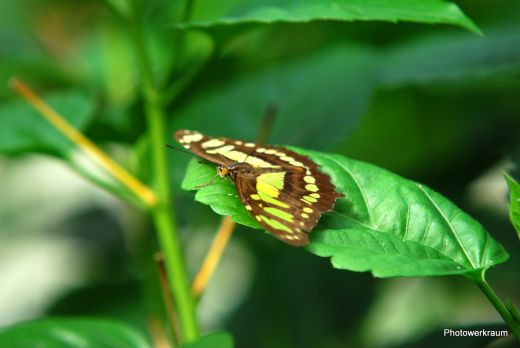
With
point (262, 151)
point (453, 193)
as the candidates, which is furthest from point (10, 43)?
point (453, 193)

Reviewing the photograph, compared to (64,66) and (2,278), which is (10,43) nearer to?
(64,66)

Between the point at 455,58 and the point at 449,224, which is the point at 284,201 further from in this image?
the point at 455,58

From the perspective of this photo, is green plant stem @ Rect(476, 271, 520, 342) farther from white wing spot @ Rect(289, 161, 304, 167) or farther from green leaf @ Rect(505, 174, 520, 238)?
white wing spot @ Rect(289, 161, 304, 167)

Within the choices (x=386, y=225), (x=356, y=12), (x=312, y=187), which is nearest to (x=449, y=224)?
(x=386, y=225)

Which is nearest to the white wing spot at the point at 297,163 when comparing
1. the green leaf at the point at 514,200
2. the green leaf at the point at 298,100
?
the green leaf at the point at 514,200

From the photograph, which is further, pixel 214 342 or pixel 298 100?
pixel 298 100
